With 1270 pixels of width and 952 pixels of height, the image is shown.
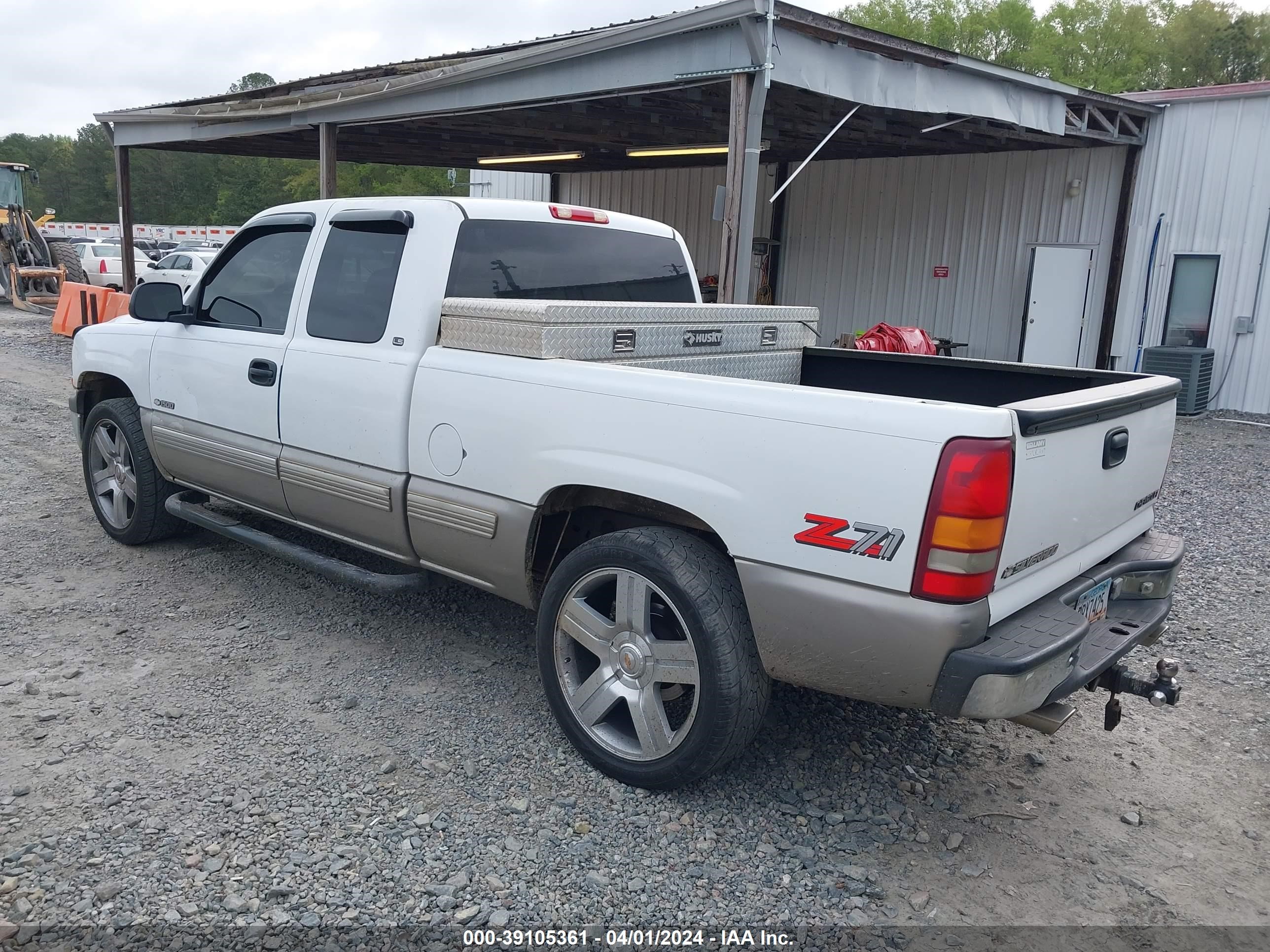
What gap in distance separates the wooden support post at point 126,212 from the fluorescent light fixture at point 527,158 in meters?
5.89

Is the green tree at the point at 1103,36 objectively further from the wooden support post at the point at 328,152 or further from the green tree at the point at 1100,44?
the wooden support post at the point at 328,152

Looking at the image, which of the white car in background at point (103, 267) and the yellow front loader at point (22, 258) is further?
the white car in background at point (103, 267)

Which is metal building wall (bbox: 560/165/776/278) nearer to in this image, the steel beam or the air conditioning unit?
the air conditioning unit

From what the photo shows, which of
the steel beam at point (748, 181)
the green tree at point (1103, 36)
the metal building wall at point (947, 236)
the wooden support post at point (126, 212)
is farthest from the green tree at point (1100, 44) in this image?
the steel beam at point (748, 181)

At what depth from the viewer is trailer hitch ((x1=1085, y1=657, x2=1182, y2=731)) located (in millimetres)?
3277

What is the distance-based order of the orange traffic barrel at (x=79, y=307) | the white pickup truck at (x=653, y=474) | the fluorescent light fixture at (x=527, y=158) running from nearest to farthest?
the white pickup truck at (x=653, y=474)
the fluorescent light fixture at (x=527, y=158)
the orange traffic barrel at (x=79, y=307)

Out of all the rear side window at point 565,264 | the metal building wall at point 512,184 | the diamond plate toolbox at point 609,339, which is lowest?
the diamond plate toolbox at point 609,339

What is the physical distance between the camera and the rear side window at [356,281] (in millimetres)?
4133

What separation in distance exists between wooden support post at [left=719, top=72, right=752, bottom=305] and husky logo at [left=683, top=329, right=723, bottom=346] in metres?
3.10

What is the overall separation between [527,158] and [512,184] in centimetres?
438

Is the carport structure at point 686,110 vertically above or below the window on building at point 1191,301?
above

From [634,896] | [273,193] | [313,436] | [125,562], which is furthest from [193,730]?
[273,193]

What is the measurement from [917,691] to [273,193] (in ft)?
269

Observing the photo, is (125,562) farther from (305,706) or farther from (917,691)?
(917,691)
